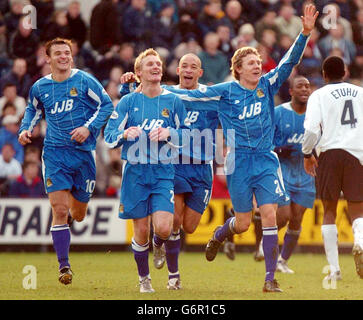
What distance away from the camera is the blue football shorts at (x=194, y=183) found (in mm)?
10047

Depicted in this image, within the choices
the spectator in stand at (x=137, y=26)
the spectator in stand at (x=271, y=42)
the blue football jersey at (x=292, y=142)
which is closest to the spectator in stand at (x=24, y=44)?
the spectator in stand at (x=137, y=26)

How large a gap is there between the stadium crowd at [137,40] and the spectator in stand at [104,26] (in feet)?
0.06

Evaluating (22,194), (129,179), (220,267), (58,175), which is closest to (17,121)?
(22,194)

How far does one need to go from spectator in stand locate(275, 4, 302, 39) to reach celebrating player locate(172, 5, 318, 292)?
870cm

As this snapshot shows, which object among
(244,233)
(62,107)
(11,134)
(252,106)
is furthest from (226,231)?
(11,134)

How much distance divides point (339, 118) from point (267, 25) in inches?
333

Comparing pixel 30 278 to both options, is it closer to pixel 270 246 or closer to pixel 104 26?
pixel 270 246

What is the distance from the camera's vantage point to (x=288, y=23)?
18.2 m

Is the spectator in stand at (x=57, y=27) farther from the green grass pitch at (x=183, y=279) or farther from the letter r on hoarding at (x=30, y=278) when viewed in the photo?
the letter r on hoarding at (x=30, y=278)

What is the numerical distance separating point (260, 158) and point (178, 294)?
1.60m

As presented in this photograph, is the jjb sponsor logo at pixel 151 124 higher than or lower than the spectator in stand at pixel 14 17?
lower

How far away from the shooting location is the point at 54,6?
58.4 ft

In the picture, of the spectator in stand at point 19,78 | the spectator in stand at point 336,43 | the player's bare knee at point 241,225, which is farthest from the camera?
the spectator in stand at point 336,43

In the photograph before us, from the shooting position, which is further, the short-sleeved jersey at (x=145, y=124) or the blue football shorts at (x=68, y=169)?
the blue football shorts at (x=68, y=169)
